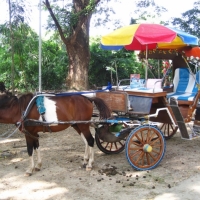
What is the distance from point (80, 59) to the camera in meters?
11.3

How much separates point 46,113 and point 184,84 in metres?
3.24

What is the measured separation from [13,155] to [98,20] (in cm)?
795

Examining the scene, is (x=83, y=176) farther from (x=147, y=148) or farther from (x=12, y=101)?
(x=12, y=101)

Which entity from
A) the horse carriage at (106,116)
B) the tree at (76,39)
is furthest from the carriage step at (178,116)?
the tree at (76,39)

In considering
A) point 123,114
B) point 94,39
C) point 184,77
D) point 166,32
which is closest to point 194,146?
point 184,77

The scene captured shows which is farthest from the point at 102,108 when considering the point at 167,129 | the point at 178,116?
the point at 167,129

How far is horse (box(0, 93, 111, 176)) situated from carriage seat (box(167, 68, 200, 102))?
6.86ft

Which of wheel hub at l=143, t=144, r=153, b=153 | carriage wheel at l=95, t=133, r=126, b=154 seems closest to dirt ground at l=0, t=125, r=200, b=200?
carriage wheel at l=95, t=133, r=126, b=154

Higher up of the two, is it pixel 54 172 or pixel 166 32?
pixel 166 32

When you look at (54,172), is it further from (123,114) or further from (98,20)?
(98,20)

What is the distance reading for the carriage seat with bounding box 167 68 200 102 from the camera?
6.26 m

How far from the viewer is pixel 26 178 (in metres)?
4.68

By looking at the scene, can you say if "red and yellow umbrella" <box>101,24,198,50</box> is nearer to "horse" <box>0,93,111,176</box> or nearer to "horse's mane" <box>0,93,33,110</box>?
"horse" <box>0,93,111,176</box>

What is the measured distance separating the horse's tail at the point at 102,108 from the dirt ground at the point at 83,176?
88 cm
